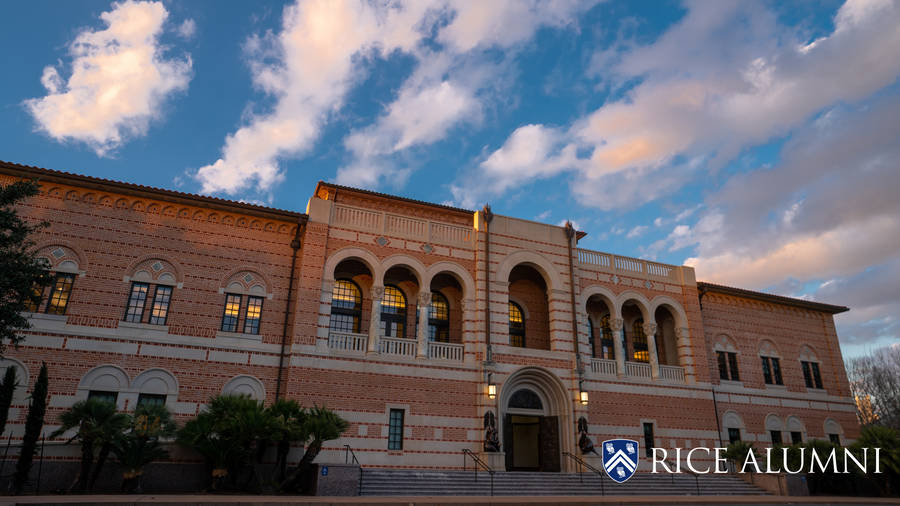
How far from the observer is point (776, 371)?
92.9ft

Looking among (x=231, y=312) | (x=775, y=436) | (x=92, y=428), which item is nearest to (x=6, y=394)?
(x=92, y=428)

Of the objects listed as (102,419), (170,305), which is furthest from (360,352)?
(102,419)

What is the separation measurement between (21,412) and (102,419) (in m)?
3.64

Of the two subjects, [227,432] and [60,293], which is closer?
[227,432]

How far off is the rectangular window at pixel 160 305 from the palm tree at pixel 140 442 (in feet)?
12.6

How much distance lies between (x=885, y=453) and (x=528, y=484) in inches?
577

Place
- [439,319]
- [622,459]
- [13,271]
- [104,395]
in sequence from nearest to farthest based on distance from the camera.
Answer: [622,459] < [13,271] < [104,395] < [439,319]

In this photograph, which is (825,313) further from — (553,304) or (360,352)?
(360,352)

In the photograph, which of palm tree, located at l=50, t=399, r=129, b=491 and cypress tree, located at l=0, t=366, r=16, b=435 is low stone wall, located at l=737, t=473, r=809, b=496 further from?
cypress tree, located at l=0, t=366, r=16, b=435

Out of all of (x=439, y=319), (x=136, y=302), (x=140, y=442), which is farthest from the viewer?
(x=439, y=319)

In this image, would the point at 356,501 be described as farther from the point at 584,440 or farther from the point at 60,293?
the point at 60,293

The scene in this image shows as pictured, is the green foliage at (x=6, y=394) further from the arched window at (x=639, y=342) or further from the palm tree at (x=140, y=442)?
the arched window at (x=639, y=342)

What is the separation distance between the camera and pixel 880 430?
70.3 feet

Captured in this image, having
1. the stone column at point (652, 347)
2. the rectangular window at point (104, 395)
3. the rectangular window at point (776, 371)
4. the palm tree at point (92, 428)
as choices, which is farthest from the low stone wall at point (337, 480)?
the rectangular window at point (776, 371)
